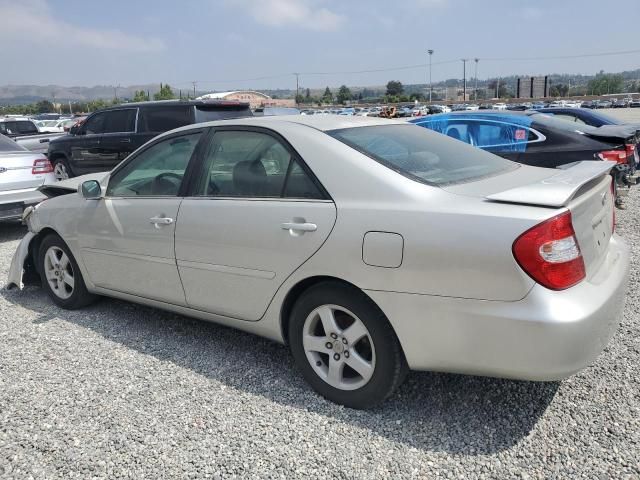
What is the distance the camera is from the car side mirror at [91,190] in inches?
154

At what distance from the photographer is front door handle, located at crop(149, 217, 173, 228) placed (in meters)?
3.44

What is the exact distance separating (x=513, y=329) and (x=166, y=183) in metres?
2.43

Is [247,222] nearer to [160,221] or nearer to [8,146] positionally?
[160,221]

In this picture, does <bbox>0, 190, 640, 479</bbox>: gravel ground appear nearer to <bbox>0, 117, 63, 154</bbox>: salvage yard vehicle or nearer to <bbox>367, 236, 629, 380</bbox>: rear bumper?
<bbox>367, 236, 629, 380</bbox>: rear bumper

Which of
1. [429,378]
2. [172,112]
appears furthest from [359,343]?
[172,112]

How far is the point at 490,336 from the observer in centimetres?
234

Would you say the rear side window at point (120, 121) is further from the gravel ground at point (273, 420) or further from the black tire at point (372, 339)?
the black tire at point (372, 339)

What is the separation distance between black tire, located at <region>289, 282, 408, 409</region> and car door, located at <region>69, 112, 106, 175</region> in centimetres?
869

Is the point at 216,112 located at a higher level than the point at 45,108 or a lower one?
higher

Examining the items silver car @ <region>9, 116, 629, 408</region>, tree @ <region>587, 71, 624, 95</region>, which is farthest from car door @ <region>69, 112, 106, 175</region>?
tree @ <region>587, 71, 624, 95</region>

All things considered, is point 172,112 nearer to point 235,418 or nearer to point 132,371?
point 132,371

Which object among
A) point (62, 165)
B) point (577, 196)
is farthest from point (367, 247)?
point (62, 165)

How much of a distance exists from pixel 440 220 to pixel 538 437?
1153mm

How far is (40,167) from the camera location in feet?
24.1
